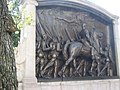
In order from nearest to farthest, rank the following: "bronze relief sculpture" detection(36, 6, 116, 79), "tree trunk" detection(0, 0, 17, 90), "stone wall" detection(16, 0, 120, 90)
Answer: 1. "tree trunk" detection(0, 0, 17, 90)
2. "stone wall" detection(16, 0, 120, 90)
3. "bronze relief sculpture" detection(36, 6, 116, 79)

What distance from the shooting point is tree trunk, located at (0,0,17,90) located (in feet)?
6.32

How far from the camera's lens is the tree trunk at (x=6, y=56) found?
193 cm

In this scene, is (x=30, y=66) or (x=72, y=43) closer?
(x=30, y=66)

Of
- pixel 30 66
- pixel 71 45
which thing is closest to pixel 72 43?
pixel 71 45

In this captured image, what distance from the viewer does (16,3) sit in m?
7.26

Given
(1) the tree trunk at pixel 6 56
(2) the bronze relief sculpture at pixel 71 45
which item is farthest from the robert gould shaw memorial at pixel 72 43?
(1) the tree trunk at pixel 6 56

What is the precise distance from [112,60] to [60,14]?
3.46 m

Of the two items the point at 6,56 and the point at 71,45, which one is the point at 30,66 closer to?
the point at 71,45

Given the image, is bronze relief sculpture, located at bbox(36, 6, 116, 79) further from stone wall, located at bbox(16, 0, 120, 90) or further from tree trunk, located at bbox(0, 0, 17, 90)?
tree trunk, located at bbox(0, 0, 17, 90)

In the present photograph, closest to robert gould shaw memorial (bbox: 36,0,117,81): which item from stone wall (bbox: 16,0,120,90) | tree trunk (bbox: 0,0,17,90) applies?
stone wall (bbox: 16,0,120,90)

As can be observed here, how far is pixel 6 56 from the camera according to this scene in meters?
2.03

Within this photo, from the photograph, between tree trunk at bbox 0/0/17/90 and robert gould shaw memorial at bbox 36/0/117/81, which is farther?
robert gould shaw memorial at bbox 36/0/117/81

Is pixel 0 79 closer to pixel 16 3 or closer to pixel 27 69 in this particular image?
pixel 27 69

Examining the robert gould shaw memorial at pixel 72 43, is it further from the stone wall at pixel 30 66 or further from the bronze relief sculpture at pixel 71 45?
the stone wall at pixel 30 66
